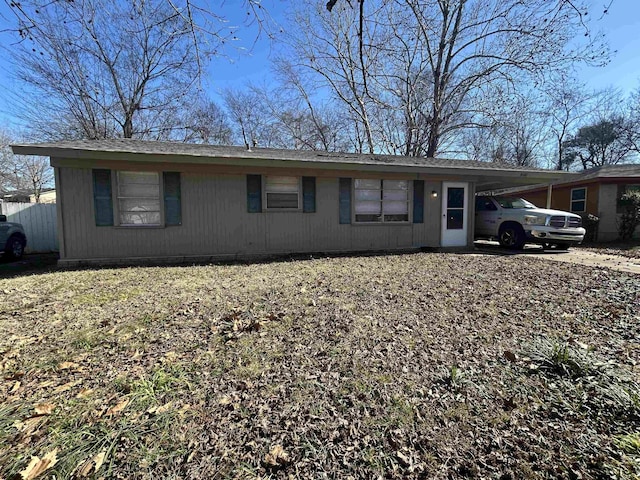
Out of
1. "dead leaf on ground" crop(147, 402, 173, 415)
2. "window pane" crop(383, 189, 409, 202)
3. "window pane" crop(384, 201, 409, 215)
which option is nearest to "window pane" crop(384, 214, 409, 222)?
"window pane" crop(384, 201, 409, 215)

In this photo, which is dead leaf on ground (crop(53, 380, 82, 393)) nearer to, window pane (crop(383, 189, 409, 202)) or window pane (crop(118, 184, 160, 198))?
window pane (crop(118, 184, 160, 198))

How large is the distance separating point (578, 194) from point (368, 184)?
10.6m

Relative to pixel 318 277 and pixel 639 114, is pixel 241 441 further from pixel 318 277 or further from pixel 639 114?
pixel 639 114

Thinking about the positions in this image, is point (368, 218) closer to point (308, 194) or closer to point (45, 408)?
point (308, 194)

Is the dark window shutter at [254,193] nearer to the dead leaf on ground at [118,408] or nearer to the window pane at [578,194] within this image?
the dead leaf on ground at [118,408]

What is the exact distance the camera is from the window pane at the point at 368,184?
338 inches

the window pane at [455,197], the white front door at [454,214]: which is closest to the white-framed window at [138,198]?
the white front door at [454,214]

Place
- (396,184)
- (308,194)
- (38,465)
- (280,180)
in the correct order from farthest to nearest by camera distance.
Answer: (396,184)
(308,194)
(280,180)
(38,465)

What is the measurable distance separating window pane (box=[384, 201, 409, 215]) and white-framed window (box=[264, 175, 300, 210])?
2.67 metres

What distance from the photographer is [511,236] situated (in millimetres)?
9523

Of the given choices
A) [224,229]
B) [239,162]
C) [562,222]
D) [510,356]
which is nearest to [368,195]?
[239,162]

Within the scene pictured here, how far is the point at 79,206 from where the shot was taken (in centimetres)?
671

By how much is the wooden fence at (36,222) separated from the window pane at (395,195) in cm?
1058

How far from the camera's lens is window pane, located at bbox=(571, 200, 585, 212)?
12703 millimetres
